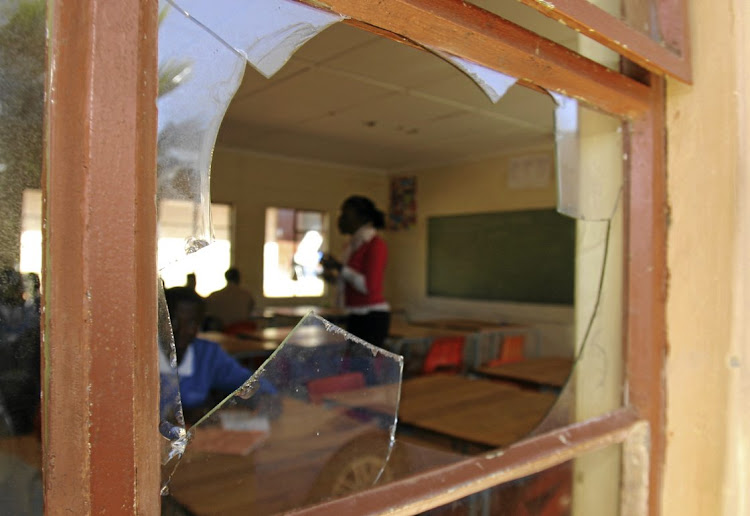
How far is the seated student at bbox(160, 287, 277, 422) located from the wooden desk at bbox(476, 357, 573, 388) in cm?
147

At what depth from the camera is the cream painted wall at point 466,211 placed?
6.56 m

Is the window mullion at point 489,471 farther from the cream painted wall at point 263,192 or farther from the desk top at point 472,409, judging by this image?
the cream painted wall at point 263,192

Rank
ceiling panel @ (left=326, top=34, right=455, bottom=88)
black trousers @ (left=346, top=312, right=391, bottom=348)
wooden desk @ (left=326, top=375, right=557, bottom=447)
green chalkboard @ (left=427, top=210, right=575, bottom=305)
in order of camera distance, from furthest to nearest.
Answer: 1. green chalkboard @ (left=427, top=210, right=575, bottom=305)
2. ceiling panel @ (left=326, top=34, right=455, bottom=88)
3. black trousers @ (left=346, top=312, right=391, bottom=348)
4. wooden desk @ (left=326, top=375, right=557, bottom=447)

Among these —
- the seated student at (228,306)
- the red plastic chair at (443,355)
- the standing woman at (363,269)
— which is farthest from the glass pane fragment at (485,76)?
the seated student at (228,306)

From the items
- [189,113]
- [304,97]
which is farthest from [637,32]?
[304,97]

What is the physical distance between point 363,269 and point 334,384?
210 cm

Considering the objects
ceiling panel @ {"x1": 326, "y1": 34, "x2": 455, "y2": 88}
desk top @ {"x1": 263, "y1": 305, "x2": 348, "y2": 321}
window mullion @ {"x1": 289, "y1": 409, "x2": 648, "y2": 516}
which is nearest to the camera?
window mullion @ {"x1": 289, "y1": 409, "x2": 648, "y2": 516}

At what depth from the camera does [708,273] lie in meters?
1.03

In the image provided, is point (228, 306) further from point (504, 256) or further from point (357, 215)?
point (504, 256)

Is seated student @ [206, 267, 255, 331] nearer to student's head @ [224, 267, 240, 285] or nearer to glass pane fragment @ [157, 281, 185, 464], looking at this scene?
student's head @ [224, 267, 240, 285]

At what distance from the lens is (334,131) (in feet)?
19.2

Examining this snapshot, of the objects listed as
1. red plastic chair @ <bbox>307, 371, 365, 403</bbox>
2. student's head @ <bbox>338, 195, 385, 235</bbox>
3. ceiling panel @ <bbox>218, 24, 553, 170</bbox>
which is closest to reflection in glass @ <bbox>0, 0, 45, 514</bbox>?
red plastic chair @ <bbox>307, 371, 365, 403</bbox>

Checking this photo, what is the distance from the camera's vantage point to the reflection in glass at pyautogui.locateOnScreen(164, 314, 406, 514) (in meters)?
0.74

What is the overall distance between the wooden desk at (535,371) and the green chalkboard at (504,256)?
9.98 ft
